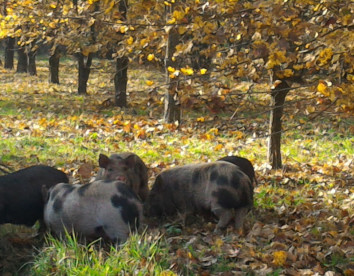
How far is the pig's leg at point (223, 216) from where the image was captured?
7.39 m

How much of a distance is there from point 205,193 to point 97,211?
5.23 ft

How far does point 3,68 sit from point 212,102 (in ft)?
97.7

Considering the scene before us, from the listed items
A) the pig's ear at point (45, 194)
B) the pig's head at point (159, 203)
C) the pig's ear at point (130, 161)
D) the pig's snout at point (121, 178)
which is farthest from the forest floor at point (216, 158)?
the pig's ear at point (130, 161)

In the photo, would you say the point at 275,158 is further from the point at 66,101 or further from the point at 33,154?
the point at 66,101

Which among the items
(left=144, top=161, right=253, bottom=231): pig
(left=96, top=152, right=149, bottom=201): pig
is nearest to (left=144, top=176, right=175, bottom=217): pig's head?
(left=144, top=161, right=253, bottom=231): pig

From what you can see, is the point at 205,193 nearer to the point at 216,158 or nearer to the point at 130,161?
the point at 130,161

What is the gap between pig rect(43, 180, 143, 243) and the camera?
6566 millimetres

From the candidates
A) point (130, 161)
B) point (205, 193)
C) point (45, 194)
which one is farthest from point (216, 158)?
point (45, 194)

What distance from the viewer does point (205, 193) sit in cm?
770

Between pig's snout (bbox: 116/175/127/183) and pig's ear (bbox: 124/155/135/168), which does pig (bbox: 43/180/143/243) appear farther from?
pig's ear (bbox: 124/155/135/168)

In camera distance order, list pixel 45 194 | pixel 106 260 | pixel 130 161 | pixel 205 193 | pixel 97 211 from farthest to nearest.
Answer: pixel 130 161 < pixel 205 193 < pixel 45 194 < pixel 97 211 < pixel 106 260

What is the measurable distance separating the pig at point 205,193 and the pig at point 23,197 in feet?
4.74

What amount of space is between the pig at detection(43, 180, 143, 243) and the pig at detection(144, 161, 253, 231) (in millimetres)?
1206

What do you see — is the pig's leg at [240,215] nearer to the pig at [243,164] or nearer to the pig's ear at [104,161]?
the pig at [243,164]
